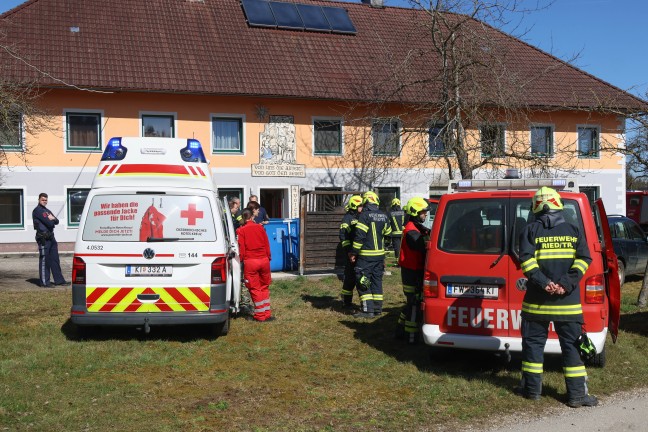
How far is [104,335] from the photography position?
30.2 ft

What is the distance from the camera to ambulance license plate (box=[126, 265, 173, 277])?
8.45 m

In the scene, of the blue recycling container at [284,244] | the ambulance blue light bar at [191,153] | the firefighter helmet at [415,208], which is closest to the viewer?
the firefighter helmet at [415,208]

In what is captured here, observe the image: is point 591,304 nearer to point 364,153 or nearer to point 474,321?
point 474,321

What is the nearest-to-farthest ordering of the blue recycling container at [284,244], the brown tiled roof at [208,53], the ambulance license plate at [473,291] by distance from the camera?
the ambulance license plate at [473,291], the blue recycling container at [284,244], the brown tiled roof at [208,53]

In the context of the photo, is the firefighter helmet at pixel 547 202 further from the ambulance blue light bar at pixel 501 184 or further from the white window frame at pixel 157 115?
the white window frame at pixel 157 115

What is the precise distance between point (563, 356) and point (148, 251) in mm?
4816

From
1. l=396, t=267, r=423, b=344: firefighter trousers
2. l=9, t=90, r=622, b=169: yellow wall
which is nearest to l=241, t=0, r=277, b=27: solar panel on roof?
l=9, t=90, r=622, b=169: yellow wall

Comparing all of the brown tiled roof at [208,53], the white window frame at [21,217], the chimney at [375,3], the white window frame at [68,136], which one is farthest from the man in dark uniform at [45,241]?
the chimney at [375,3]

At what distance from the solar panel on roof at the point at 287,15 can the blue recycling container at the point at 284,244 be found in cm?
1206

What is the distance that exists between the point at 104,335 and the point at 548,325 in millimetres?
5659

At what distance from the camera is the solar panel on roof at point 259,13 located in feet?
85.4

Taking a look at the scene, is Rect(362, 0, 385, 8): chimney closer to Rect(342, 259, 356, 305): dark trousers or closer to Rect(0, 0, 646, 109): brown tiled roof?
Rect(0, 0, 646, 109): brown tiled roof

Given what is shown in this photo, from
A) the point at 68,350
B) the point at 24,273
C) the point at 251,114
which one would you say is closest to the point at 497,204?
the point at 68,350

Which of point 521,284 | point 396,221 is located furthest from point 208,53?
point 521,284
